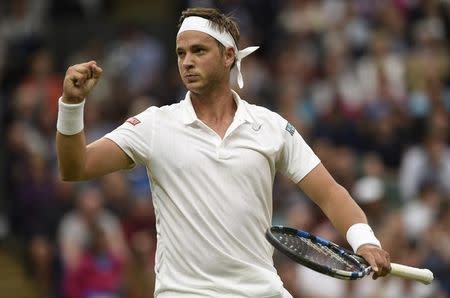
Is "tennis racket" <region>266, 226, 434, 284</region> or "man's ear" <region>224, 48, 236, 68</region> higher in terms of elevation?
"man's ear" <region>224, 48, 236, 68</region>

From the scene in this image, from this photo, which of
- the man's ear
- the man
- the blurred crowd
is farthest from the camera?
the blurred crowd

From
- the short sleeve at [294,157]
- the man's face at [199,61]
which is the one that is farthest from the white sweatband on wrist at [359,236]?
the man's face at [199,61]

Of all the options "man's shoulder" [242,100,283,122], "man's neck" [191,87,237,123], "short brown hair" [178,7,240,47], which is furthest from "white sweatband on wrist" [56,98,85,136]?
"man's shoulder" [242,100,283,122]

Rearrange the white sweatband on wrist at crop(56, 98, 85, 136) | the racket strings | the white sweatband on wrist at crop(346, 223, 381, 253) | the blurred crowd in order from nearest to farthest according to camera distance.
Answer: the white sweatband on wrist at crop(56, 98, 85, 136), the racket strings, the white sweatband on wrist at crop(346, 223, 381, 253), the blurred crowd

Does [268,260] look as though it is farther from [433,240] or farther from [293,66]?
[293,66]

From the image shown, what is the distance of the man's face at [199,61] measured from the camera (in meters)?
7.84

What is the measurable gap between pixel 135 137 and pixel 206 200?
1.76 feet

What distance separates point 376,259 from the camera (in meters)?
7.60

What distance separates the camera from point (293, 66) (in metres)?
17.7

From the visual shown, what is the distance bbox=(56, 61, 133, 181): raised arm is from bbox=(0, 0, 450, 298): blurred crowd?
17.8ft

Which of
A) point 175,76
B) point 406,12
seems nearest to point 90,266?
point 175,76

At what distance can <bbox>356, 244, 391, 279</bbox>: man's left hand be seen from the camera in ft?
24.8

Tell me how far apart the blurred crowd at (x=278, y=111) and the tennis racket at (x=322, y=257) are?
4.81m

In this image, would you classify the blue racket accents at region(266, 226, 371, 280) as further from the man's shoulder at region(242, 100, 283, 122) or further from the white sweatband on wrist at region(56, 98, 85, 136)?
the white sweatband on wrist at region(56, 98, 85, 136)
